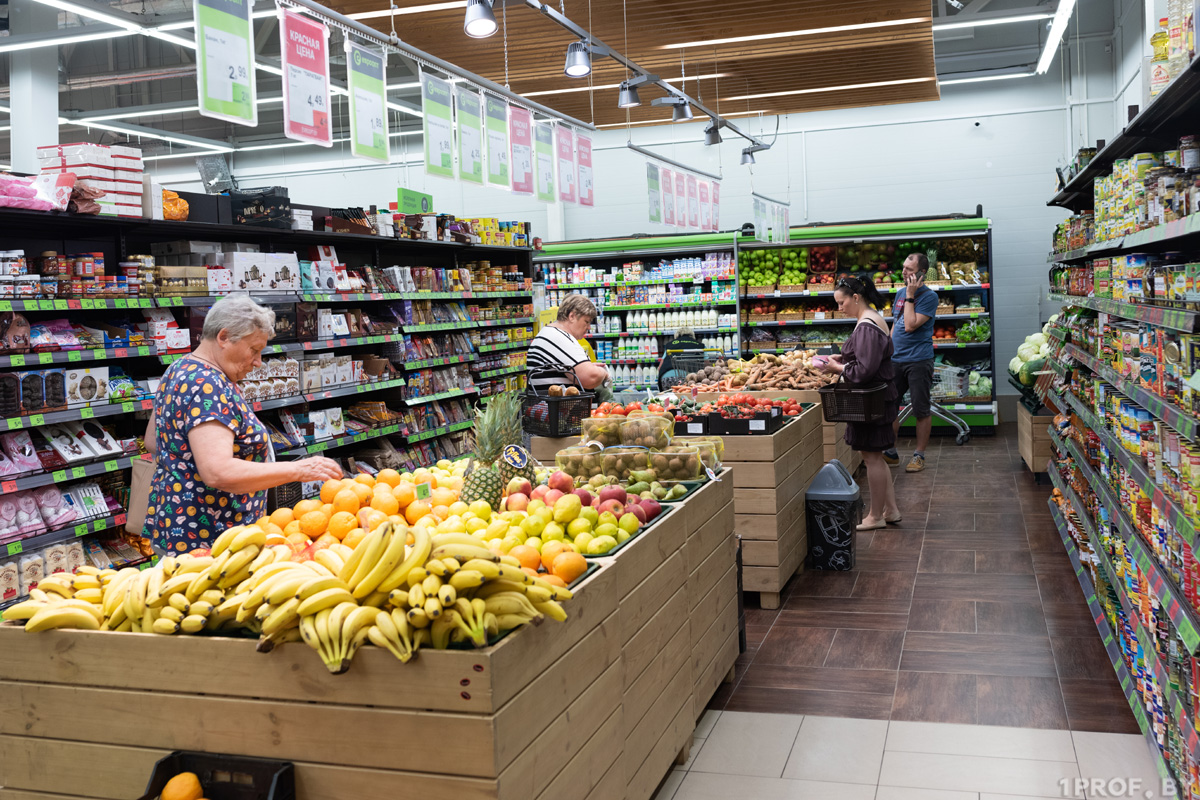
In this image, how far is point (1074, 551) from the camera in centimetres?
559

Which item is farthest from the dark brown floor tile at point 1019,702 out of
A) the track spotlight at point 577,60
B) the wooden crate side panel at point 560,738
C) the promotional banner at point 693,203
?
the promotional banner at point 693,203

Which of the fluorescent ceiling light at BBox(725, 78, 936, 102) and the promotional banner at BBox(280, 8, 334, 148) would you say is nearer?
the promotional banner at BBox(280, 8, 334, 148)

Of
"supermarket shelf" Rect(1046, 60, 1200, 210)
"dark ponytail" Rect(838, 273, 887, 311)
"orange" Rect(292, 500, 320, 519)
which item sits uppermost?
"supermarket shelf" Rect(1046, 60, 1200, 210)

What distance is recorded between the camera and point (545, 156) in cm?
650

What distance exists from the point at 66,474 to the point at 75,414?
0.30m

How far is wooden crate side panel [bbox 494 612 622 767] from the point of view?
6.60ft

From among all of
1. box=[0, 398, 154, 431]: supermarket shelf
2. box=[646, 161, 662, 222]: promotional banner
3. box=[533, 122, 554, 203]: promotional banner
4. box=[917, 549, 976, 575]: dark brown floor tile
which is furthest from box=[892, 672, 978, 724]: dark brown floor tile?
box=[646, 161, 662, 222]: promotional banner

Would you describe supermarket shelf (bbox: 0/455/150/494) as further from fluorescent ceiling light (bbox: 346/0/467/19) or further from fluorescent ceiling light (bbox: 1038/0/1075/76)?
fluorescent ceiling light (bbox: 1038/0/1075/76)

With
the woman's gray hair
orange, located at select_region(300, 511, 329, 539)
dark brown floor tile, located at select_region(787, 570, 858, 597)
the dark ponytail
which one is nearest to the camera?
orange, located at select_region(300, 511, 329, 539)

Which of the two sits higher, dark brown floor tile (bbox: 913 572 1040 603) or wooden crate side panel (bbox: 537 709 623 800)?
wooden crate side panel (bbox: 537 709 623 800)

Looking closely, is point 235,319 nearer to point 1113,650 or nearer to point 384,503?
point 384,503

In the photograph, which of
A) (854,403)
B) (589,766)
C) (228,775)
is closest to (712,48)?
(854,403)

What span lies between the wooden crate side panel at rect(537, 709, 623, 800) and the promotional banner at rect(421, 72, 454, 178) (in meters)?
3.27

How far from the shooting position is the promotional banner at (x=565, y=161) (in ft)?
21.7
